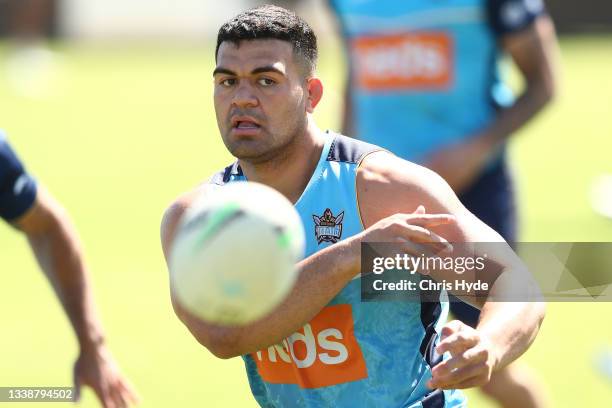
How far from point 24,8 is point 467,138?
84.5ft

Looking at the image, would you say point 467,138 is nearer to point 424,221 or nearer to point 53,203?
point 53,203

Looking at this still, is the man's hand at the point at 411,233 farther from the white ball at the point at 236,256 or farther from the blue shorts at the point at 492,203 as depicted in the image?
the blue shorts at the point at 492,203

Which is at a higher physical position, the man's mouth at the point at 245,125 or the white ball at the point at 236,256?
the man's mouth at the point at 245,125

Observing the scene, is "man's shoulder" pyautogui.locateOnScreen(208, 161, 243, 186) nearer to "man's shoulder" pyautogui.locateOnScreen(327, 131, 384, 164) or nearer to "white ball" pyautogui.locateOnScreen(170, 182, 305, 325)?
"man's shoulder" pyautogui.locateOnScreen(327, 131, 384, 164)

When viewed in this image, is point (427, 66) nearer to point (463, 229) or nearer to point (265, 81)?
point (265, 81)

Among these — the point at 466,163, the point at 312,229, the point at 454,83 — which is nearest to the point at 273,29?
the point at 312,229

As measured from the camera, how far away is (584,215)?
14336 mm

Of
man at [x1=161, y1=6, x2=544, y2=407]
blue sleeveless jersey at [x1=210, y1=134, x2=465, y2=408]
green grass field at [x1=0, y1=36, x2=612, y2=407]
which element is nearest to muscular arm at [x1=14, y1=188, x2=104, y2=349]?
man at [x1=161, y1=6, x2=544, y2=407]

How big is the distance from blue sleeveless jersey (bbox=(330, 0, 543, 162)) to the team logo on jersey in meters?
2.83

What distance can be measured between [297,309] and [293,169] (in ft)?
1.95

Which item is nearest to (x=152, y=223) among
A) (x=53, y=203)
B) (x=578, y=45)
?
(x=53, y=203)

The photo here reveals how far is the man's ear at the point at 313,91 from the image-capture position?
4.97m

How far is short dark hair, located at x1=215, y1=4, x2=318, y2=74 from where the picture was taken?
15.6ft

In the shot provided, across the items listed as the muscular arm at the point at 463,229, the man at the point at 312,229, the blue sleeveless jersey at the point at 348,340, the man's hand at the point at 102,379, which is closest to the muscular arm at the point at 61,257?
the man's hand at the point at 102,379
